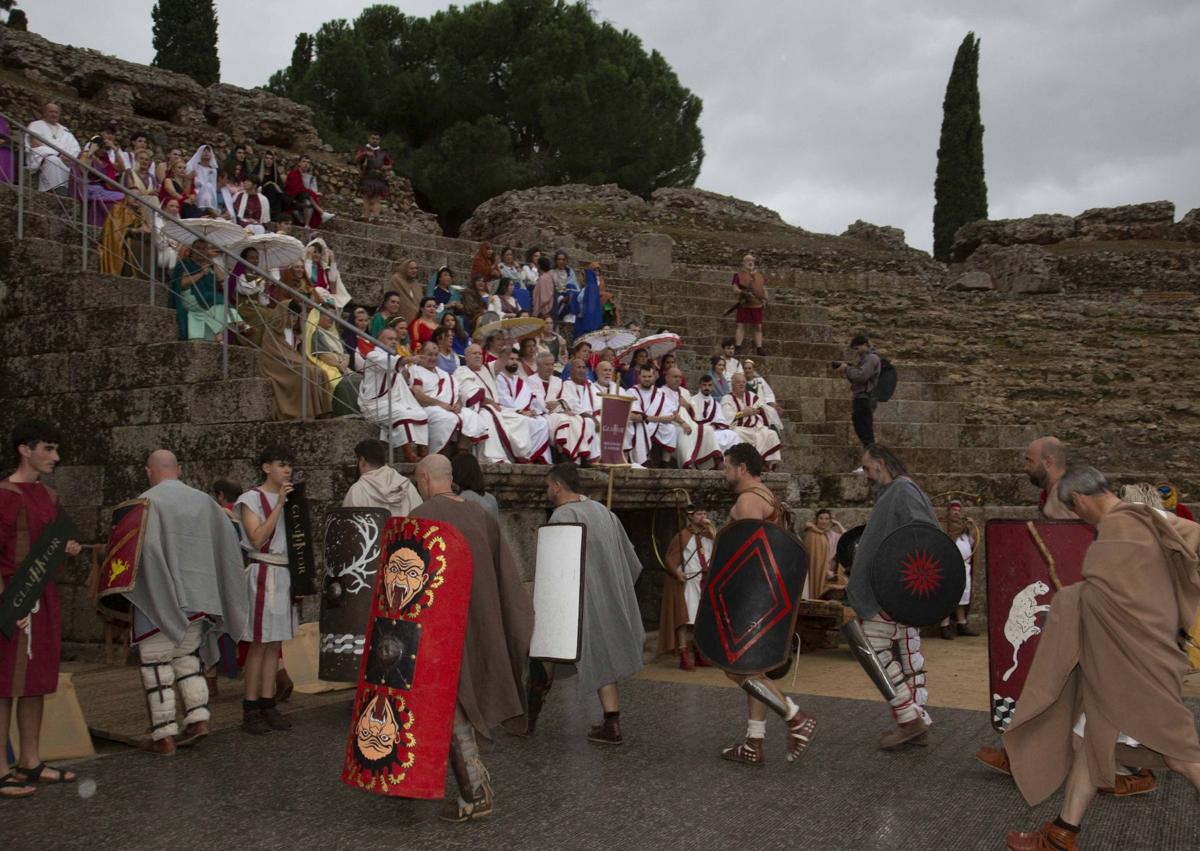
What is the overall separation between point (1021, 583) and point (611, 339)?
8.53 meters

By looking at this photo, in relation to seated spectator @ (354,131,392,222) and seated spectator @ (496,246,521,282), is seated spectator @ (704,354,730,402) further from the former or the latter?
seated spectator @ (354,131,392,222)

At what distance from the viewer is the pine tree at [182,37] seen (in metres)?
30.2

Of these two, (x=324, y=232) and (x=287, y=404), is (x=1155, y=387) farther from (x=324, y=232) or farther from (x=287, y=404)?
(x=287, y=404)

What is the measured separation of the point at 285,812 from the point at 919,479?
1059 centimetres

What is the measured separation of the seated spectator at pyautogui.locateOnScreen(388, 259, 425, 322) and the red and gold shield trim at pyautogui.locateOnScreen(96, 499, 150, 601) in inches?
280

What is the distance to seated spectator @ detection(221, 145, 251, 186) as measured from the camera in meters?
14.7

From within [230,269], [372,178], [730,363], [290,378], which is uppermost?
[372,178]

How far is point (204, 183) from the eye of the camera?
14352mm

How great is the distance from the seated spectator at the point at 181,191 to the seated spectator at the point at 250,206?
63 centimetres

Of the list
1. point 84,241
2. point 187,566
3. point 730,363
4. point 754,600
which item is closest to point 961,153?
point 730,363

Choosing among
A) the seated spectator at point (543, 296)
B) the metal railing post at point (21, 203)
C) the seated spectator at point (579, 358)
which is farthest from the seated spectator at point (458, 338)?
the metal railing post at point (21, 203)

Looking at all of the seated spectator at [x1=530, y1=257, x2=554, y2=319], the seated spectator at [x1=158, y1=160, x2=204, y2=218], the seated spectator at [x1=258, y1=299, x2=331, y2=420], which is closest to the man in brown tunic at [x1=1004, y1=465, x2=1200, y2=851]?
the seated spectator at [x1=258, y1=299, x2=331, y2=420]

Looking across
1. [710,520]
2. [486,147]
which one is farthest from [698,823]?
[486,147]

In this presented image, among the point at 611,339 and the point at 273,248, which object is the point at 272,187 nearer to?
the point at 273,248
